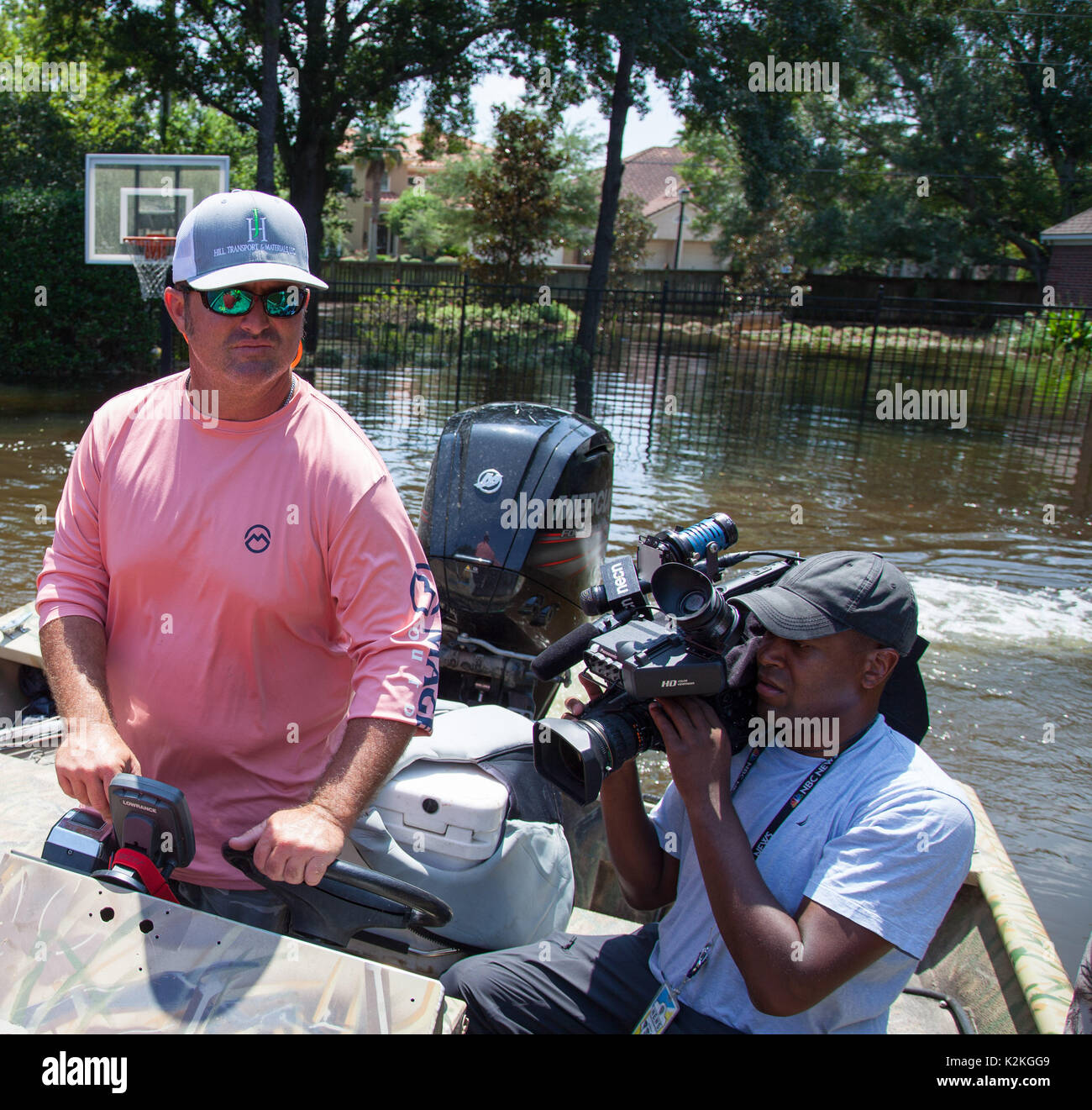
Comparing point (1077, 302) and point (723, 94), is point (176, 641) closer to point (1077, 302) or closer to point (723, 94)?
point (723, 94)

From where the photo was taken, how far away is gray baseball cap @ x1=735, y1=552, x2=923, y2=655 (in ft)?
6.57

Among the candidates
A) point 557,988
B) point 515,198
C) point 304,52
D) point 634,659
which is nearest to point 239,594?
point 634,659

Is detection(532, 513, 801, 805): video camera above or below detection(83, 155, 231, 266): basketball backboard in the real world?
below

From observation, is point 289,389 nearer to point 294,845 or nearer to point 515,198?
point 294,845

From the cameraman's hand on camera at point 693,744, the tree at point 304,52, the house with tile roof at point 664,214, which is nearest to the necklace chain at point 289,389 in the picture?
the cameraman's hand on camera at point 693,744

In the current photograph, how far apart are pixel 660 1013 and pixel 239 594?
3.78 feet

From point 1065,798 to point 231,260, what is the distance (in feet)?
15.0

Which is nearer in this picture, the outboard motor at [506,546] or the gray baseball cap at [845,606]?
the gray baseball cap at [845,606]

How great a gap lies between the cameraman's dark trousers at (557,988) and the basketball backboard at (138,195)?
9.77 metres

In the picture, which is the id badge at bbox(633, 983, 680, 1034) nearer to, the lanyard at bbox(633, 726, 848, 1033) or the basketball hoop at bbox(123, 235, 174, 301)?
the lanyard at bbox(633, 726, 848, 1033)

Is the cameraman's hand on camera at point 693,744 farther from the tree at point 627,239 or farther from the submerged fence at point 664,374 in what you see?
the tree at point 627,239

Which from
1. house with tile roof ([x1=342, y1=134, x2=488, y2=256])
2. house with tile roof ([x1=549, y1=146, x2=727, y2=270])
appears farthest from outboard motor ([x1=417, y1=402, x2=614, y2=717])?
house with tile roof ([x1=342, y1=134, x2=488, y2=256])

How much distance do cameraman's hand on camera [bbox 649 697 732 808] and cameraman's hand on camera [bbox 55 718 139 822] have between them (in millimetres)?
972

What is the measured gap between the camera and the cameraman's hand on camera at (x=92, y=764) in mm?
1813
